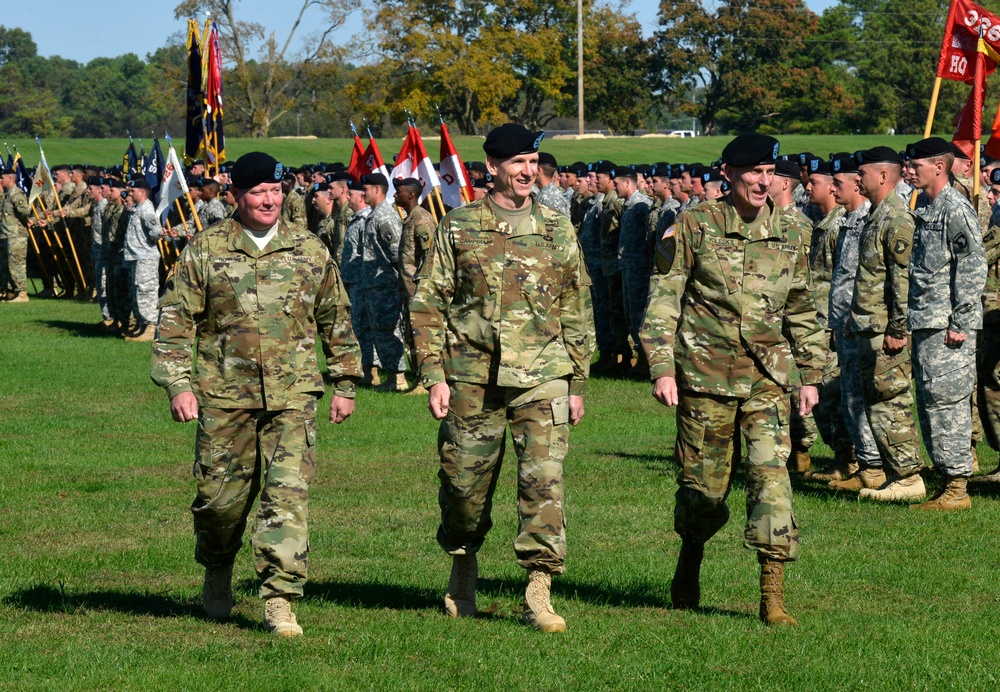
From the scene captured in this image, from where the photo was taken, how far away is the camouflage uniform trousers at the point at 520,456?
682 cm

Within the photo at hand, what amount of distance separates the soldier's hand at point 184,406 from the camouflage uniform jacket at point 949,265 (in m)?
5.54

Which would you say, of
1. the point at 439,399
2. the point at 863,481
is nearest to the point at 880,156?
the point at 863,481

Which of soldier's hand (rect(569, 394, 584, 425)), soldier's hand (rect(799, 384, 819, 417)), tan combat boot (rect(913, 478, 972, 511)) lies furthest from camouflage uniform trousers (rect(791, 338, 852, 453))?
soldier's hand (rect(569, 394, 584, 425))

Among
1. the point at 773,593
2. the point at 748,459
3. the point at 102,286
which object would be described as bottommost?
the point at 102,286

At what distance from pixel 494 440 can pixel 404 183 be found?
9328 mm

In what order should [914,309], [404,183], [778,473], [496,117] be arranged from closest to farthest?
1. [778,473]
2. [914,309]
3. [404,183]
4. [496,117]

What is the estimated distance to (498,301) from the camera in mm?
6891

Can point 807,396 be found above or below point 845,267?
below

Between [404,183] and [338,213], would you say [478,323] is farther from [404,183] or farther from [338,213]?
[338,213]

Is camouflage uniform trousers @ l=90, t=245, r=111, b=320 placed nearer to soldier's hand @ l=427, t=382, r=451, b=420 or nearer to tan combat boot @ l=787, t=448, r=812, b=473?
tan combat boot @ l=787, t=448, r=812, b=473

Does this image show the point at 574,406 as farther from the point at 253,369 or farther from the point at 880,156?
the point at 880,156

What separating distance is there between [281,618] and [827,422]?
6226mm

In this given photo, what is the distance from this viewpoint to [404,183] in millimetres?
15945

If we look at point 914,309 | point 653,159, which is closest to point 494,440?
point 914,309
